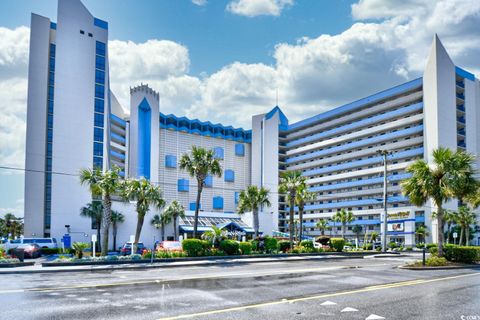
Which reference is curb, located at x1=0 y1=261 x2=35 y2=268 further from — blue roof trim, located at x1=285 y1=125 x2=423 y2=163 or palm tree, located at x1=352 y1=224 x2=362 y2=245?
blue roof trim, located at x1=285 y1=125 x2=423 y2=163

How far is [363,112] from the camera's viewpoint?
3853 inches

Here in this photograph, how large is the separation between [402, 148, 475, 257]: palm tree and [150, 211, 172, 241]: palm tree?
4038 centimetres

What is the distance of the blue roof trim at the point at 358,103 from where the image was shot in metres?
86.8

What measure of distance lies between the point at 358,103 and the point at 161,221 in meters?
55.2

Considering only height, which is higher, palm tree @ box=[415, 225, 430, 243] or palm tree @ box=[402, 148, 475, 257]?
palm tree @ box=[402, 148, 475, 257]

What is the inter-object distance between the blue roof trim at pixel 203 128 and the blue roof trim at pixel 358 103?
15525 millimetres

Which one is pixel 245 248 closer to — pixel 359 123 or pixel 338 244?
pixel 338 244

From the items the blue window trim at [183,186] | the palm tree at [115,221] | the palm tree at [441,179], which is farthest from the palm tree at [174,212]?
the palm tree at [441,179]

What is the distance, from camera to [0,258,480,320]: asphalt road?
36.0 ft

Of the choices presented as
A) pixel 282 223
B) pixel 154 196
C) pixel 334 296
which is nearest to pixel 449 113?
pixel 282 223

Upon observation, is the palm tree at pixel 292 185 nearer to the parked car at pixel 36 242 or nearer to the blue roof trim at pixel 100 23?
the parked car at pixel 36 242

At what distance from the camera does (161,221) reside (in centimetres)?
6328

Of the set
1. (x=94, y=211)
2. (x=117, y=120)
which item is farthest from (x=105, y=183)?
(x=117, y=120)

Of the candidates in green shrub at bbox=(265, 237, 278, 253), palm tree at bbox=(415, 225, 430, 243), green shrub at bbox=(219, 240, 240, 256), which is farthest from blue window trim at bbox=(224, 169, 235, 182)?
green shrub at bbox=(219, 240, 240, 256)
